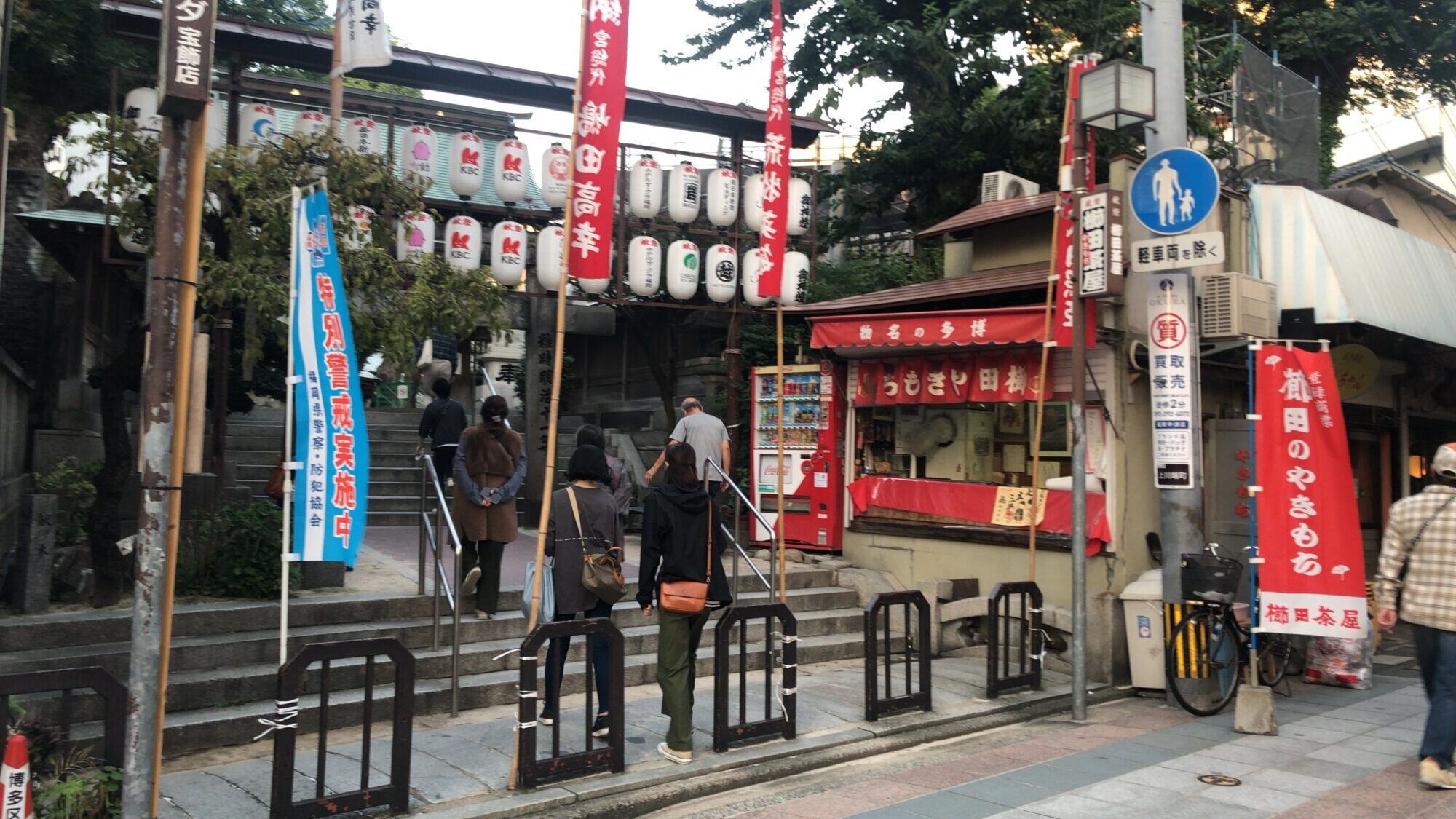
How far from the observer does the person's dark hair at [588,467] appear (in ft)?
23.4

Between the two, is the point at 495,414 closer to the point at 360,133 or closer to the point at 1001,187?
the point at 360,133

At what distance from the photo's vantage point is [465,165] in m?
13.1

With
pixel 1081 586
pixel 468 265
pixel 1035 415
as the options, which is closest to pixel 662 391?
pixel 468 265

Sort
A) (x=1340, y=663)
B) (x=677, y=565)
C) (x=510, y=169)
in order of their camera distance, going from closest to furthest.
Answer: (x=677, y=565) < (x=1340, y=663) < (x=510, y=169)

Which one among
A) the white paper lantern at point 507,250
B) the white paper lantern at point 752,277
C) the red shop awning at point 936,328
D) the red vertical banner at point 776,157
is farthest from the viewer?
the white paper lantern at point 752,277

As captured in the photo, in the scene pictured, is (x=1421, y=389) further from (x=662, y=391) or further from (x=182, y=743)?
(x=182, y=743)

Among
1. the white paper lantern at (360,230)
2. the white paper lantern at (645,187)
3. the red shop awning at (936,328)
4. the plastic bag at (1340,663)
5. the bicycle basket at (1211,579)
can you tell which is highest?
the white paper lantern at (645,187)

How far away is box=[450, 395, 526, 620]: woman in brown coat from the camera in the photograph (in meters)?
8.92

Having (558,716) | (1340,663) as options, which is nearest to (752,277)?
(1340,663)

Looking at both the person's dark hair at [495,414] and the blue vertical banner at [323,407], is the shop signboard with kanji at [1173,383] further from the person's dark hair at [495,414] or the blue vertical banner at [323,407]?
the blue vertical banner at [323,407]

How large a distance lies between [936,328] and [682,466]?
4.76 metres

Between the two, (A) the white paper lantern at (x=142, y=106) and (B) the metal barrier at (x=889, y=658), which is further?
(A) the white paper lantern at (x=142, y=106)

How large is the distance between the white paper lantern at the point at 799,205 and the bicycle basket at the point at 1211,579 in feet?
25.0

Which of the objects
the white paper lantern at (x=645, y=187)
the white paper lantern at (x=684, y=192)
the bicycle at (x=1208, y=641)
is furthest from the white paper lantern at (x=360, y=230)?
the bicycle at (x=1208, y=641)
